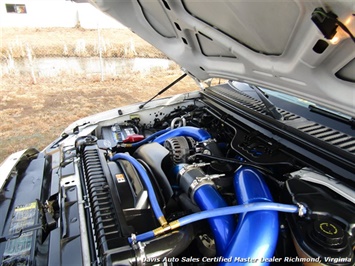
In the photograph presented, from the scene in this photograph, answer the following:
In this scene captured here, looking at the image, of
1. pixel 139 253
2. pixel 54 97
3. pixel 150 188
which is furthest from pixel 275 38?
pixel 54 97

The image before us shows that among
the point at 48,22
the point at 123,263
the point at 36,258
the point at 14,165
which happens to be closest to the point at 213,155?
the point at 123,263

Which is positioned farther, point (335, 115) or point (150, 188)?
point (335, 115)

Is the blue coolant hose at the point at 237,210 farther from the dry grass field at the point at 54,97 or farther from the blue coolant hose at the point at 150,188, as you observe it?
the dry grass field at the point at 54,97

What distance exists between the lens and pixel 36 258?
39.3 inches

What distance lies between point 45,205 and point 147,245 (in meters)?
0.60

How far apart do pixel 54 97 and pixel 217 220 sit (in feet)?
19.9

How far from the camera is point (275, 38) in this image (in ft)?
3.26

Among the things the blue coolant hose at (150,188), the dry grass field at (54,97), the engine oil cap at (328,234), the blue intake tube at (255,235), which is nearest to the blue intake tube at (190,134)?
the blue coolant hose at (150,188)

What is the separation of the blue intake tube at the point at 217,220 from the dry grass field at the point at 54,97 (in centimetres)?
347

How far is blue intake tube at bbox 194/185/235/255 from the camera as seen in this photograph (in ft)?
3.54

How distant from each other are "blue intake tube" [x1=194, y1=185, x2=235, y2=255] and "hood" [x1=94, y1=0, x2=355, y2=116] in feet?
1.87

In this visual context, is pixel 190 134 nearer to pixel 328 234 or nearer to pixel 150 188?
pixel 150 188

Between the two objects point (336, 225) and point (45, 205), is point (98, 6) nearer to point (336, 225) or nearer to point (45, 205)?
point (45, 205)

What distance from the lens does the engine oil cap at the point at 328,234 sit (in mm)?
877
